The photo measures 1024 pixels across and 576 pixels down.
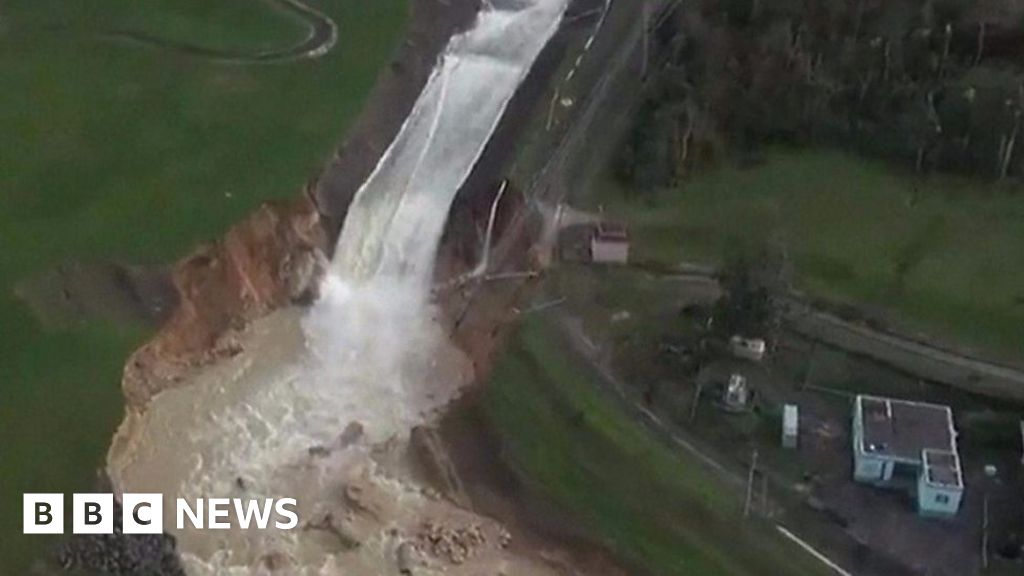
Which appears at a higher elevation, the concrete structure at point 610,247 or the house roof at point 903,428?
the concrete structure at point 610,247

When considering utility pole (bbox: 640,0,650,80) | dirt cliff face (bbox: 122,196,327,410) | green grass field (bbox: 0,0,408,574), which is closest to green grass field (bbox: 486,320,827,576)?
dirt cliff face (bbox: 122,196,327,410)

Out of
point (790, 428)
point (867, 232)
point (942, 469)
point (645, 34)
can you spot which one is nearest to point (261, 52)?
point (645, 34)

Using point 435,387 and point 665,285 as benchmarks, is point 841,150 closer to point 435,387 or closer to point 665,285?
point 665,285

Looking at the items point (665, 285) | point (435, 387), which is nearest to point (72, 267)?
point (435, 387)

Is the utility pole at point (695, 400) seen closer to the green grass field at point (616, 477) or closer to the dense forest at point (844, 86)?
the green grass field at point (616, 477)

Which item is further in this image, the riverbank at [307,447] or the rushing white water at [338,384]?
the rushing white water at [338,384]

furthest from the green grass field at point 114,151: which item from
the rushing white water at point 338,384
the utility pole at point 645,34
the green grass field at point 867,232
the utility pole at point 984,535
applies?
the utility pole at point 984,535

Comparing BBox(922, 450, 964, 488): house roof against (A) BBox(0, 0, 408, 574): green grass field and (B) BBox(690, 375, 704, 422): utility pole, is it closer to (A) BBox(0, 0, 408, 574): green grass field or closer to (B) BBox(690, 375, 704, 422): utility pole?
(B) BBox(690, 375, 704, 422): utility pole
